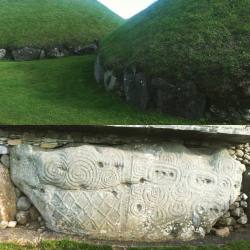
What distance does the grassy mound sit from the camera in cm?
843

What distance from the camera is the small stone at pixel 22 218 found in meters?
7.98

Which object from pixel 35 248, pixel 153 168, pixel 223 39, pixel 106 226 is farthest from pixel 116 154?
pixel 223 39

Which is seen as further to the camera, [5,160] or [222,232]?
[5,160]

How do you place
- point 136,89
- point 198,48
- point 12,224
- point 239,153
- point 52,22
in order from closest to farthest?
point 12,224
point 239,153
point 198,48
point 136,89
point 52,22

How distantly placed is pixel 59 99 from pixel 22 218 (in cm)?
290

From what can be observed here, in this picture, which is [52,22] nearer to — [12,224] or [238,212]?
[12,224]

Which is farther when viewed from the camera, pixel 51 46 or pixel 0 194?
pixel 51 46

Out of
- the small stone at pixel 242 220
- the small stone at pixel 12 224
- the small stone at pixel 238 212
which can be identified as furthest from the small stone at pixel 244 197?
the small stone at pixel 12 224

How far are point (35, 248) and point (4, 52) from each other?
29.9 ft

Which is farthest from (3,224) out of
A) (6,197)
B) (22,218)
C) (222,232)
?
(222,232)

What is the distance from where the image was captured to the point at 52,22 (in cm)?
1698

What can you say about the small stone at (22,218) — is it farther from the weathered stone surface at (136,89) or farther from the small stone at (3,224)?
the weathered stone surface at (136,89)

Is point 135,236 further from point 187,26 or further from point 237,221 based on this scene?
point 187,26

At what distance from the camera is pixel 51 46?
15.1 m
